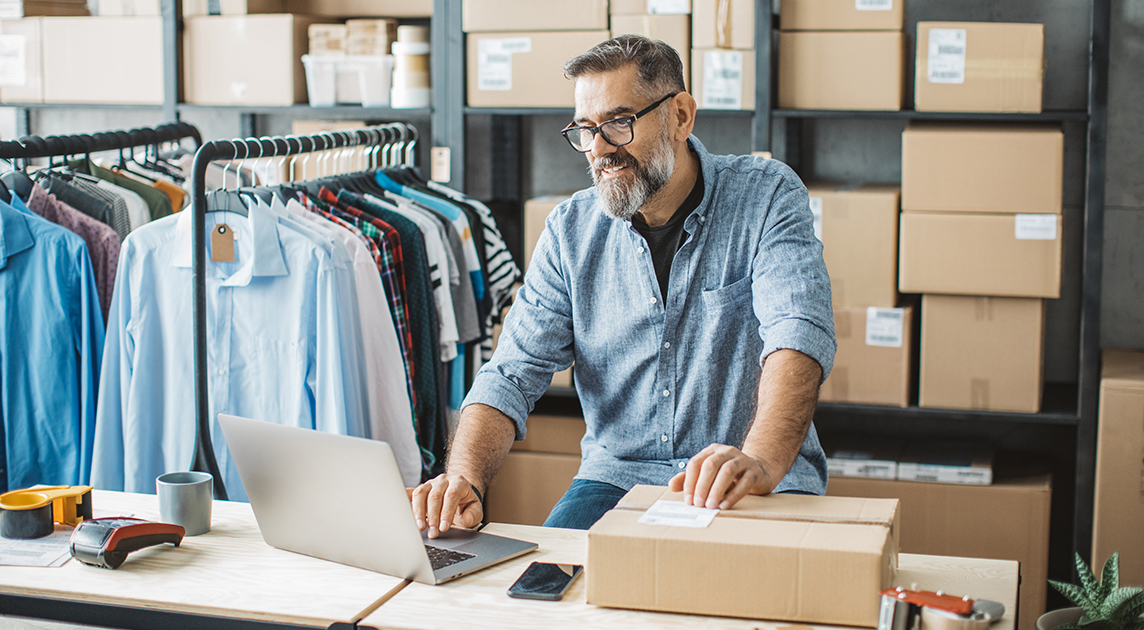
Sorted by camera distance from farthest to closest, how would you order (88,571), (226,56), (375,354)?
(226,56) < (375,354) < (88,571)

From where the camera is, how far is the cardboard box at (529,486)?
3.19 meters

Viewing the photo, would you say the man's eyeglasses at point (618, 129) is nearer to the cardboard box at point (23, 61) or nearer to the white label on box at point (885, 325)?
the white label on box at point (885, 325)

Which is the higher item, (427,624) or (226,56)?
(226,56)

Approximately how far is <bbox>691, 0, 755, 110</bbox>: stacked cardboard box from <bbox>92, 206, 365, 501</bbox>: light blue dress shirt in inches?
47.1

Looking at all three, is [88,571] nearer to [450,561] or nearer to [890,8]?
[450,561]

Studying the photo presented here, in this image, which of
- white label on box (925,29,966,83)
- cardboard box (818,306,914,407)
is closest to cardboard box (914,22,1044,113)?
white label on box (925,29,966,83)

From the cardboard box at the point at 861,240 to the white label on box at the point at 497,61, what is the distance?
922 millimetres

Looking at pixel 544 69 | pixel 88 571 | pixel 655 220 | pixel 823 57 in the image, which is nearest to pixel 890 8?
pixel 823 57

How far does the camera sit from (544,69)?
306 centimetres

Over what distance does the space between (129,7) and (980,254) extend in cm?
267

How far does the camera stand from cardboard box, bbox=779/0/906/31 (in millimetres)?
2770

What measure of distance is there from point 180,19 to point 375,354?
155 cm

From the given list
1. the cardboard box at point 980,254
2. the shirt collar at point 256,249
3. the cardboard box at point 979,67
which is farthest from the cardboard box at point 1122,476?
the shirt collar at point 256,249

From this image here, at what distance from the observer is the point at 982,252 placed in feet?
9.08
